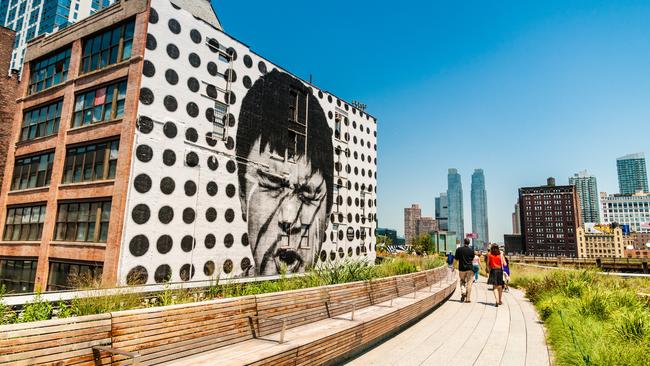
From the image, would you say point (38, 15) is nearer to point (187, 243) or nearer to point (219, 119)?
point (219, 119)

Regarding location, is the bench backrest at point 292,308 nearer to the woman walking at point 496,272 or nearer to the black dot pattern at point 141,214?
the woman walking at point 496,272

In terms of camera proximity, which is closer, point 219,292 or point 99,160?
point 219,292

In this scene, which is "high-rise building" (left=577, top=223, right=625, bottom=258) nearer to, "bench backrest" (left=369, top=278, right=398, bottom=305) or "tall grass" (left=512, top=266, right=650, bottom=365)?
"tall grass" (left=512, top=266, right=650, bottom=365)

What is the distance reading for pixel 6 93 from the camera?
22359 mm

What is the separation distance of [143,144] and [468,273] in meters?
13.4

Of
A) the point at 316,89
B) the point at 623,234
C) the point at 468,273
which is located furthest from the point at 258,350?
the point at 623,234

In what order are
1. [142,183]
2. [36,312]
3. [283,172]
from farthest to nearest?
[283,172], [142,183], [36,312]

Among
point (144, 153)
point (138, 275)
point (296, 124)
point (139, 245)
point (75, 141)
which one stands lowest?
point (138, 275)

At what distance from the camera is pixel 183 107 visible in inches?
Result: 648

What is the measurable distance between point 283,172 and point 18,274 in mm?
13969

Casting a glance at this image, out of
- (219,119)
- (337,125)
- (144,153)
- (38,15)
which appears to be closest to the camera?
(144,153)

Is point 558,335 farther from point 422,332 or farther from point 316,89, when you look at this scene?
point 316,89

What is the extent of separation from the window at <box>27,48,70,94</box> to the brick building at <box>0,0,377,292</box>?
0.35 feet

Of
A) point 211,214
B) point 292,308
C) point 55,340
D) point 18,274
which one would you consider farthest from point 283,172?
point 55,340
